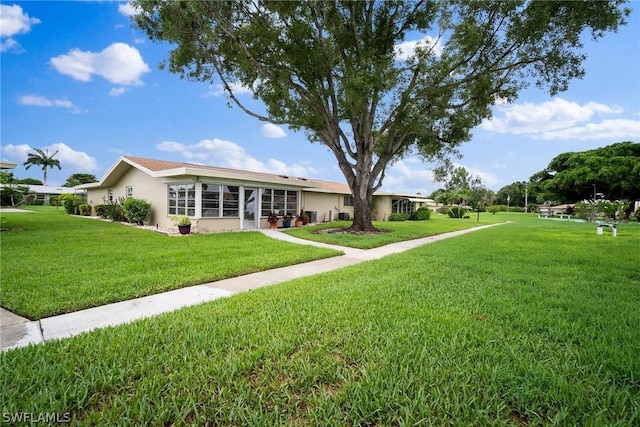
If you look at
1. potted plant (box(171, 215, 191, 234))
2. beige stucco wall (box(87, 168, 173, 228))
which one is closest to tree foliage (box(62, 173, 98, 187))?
beige stucco wall (box(87, 168, 173, 228))

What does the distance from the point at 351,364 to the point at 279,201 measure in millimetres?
15360

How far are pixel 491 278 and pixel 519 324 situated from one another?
2.51m

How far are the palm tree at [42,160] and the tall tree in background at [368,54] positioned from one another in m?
63.3

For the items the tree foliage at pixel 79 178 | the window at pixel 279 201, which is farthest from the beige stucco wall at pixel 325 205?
the tree foliage at pixel 79 178

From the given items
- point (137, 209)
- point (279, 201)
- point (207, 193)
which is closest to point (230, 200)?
point (207, 193)

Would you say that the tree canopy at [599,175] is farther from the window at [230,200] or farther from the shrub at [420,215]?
the window at [230,200]

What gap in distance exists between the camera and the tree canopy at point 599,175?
98.8 feet

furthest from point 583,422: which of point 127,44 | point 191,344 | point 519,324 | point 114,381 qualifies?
point 127,44

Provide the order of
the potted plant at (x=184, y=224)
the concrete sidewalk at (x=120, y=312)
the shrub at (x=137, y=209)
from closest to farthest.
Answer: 1. the concrete sidewalk at (x=120, y=312)
2. the potted plant at (x=184, y=224)
3. the shrub at (x=137, y=209)

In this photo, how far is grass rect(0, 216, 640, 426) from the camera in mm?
2049

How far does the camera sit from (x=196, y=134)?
19766 mm

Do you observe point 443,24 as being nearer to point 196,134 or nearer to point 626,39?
point 626,39

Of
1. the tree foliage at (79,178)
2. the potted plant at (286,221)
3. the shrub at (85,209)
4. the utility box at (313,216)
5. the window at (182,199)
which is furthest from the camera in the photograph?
the tree foliage at (79,178)

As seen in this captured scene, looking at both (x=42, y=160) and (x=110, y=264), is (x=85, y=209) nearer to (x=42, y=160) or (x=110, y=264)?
(x=110, y=264)
